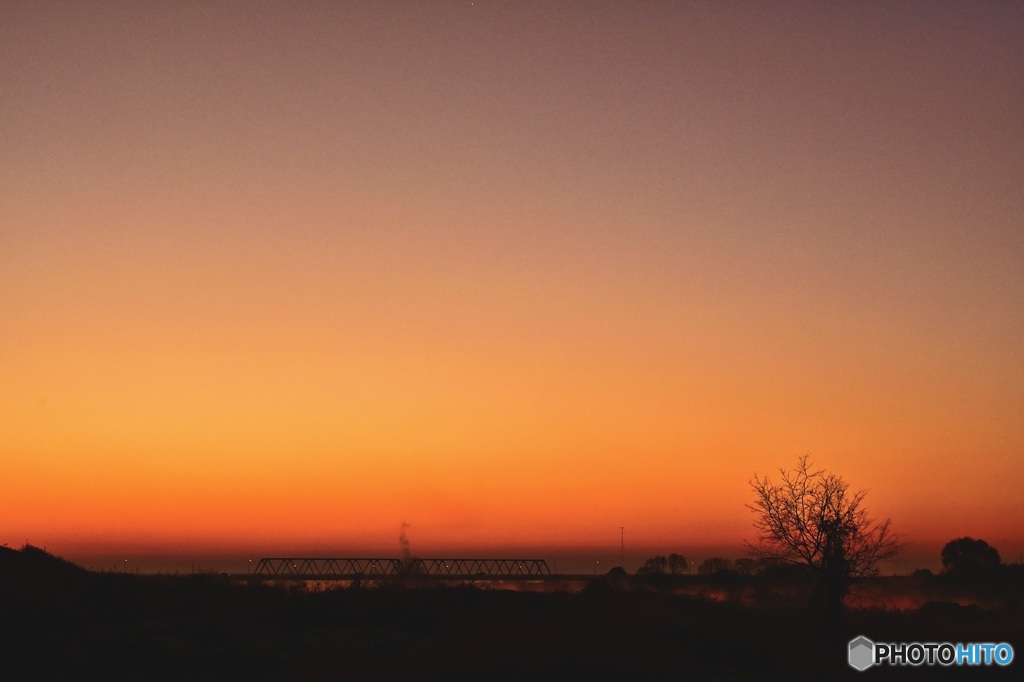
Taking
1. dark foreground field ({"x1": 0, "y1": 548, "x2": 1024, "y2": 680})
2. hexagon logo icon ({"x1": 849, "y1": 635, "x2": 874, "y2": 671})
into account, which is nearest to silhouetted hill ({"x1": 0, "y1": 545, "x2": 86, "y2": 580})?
dark foreground field ({"x1": 0, "y1": 548, "x2": 1024, "y2": 680})

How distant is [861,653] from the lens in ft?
106

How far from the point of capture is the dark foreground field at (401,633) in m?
24.2

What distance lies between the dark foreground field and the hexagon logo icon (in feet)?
1.98

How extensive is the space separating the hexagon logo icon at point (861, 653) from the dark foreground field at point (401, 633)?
23.7 inches

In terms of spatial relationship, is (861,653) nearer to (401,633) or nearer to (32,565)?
(401,633)

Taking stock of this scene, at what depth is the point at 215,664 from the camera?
80.4ft

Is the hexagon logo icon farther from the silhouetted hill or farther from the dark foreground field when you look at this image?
the silhouetted hill

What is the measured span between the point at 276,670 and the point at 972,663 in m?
21.6

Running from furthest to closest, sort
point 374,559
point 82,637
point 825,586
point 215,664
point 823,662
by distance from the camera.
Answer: point 374,559, point 825,586, point 823,662, point 82,637, point 215,664

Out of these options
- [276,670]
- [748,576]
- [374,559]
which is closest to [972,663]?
[276,670]

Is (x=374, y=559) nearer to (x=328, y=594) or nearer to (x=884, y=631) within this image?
(x=328, y=594)

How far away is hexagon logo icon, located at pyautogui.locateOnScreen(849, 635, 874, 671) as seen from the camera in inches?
1186

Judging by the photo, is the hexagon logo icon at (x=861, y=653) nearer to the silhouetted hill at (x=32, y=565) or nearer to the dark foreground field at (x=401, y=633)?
the dark foreground field at (x=401, y=633)

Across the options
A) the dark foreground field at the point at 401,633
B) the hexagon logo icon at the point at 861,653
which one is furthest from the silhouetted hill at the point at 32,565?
the hexagon logo icon at the point at 861,653
